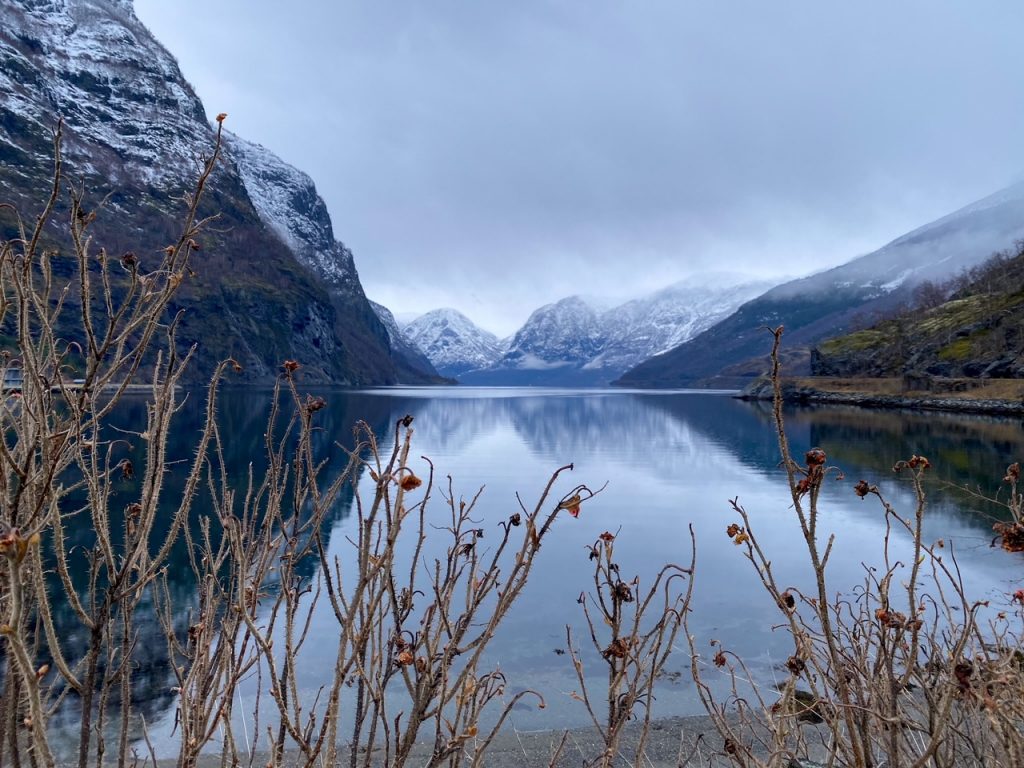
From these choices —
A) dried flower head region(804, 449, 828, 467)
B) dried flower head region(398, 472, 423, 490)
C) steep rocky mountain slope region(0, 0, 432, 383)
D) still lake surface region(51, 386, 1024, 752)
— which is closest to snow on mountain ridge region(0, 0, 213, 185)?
steep rocky mountain slope region(0, 0, 432, 383)

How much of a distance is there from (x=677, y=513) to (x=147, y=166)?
165 metres

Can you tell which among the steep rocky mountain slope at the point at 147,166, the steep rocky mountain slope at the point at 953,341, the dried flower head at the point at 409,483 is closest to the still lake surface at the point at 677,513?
the dried flower head at the point at 409,483

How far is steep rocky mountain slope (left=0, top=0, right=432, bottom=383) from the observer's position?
407ft

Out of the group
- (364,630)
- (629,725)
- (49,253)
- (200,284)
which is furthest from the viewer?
(200,284)

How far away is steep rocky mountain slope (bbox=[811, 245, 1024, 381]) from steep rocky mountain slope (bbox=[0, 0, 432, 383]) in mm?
92605

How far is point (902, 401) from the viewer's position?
6988 cm

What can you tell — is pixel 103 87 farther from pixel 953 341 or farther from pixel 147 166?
pixel 953 341

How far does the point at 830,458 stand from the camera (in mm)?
31562

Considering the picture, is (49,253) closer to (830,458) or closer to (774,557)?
(774,557)

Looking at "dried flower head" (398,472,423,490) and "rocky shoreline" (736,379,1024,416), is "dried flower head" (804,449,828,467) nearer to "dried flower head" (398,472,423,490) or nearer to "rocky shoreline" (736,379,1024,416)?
"dried flower head" (398,472,423,490)

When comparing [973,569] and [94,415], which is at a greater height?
[94,415]

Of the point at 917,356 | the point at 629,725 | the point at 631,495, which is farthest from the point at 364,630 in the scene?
the point at 917,356

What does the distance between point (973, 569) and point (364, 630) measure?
16948 millimetres

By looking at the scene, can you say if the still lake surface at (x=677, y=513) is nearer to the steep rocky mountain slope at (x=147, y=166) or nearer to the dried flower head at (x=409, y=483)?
the dried flower head at (x=409, y=483)
